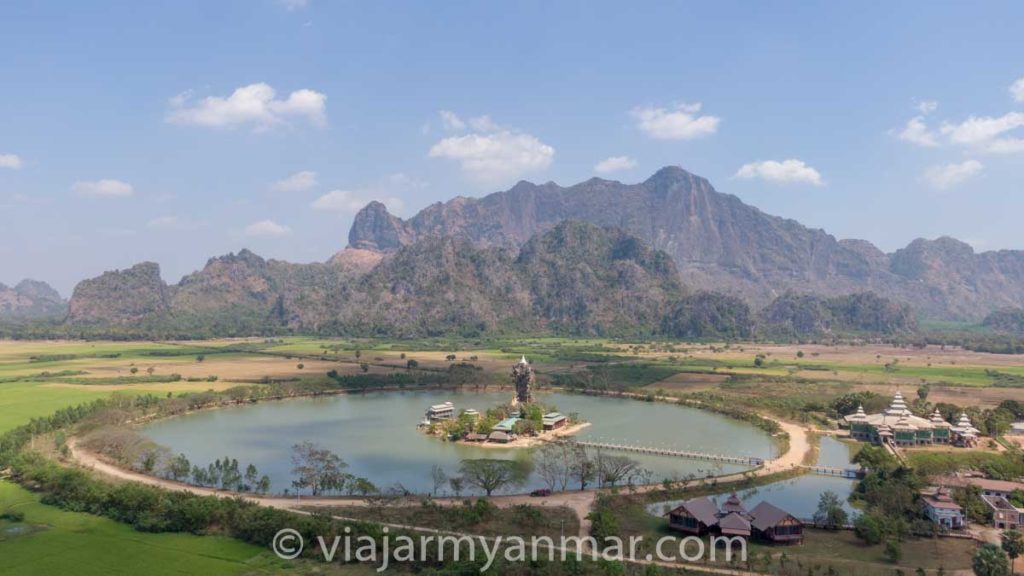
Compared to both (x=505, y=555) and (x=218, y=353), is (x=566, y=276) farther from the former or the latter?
(x=505, y=555)

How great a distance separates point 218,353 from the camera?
4333 inches

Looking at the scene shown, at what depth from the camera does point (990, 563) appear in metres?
24.7

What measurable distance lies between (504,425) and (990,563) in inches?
1293

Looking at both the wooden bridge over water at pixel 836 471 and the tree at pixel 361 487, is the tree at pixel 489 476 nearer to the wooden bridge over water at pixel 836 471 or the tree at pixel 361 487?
the tree at pixel 361 487

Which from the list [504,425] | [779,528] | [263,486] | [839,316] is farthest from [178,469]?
[839,316]

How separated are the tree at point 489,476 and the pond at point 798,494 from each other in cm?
755

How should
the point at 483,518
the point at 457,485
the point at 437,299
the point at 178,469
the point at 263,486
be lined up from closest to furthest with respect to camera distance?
the point at 483,518 → the point at 457,485 → the point at 263,486 → the point at 178,469 → the point at 437,299

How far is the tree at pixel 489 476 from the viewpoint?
121 ft

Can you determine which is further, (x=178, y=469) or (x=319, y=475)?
(x=178, y=469)

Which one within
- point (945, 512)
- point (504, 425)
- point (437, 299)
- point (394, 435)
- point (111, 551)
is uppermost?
point (437, 299)

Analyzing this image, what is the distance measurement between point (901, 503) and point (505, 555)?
18577 millimetres

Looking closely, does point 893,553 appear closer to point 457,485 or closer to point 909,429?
point 457,485

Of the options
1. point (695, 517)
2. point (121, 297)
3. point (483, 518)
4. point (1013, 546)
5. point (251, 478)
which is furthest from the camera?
point (121, 297)

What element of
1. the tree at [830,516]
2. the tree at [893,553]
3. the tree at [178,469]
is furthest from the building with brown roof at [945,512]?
the tree at [178,469]
